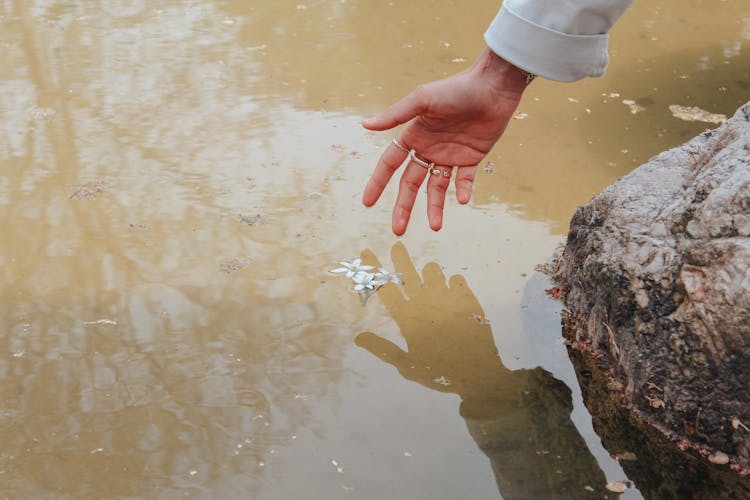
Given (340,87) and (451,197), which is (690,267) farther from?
(340,87)

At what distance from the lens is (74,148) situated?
10.2ft

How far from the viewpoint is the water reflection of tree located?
6.36ft

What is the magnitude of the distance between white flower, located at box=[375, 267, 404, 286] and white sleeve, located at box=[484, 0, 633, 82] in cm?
83

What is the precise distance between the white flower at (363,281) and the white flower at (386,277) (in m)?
0.02

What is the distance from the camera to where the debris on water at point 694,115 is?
346 cm

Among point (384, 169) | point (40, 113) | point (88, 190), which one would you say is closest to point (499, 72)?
point (384, 169)

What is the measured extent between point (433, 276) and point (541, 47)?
88cm

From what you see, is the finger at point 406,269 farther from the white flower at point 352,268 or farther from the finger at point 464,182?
the finger at point 464,182

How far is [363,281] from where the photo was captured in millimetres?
2523

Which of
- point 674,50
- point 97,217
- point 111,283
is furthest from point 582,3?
point 674,50

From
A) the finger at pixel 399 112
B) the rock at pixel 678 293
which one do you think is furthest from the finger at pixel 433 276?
the finger at pixel 399 112

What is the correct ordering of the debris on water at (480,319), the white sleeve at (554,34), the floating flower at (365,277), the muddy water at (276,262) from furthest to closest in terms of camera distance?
the floating flower at (365,277) < the debris on water at (480,319) < the muddy water at (276,262) < the white sleeve at (554,34)

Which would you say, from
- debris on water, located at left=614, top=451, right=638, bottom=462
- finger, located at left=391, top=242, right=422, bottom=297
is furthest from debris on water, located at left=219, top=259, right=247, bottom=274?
debris on water, located at left=614, top=451, right=638, bottom=462

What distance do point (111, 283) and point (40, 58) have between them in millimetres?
1712
